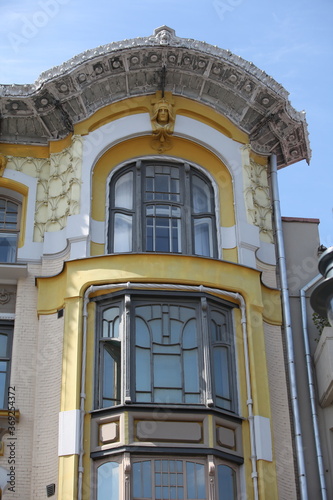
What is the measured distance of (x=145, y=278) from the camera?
19062mm

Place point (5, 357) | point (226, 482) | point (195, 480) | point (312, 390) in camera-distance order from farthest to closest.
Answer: point (5, 357), point (312, 390), point (226, 482), point (195, 480)

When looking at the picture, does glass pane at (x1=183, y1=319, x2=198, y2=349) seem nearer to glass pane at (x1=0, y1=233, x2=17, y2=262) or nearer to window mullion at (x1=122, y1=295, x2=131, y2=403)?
window mullion at (x1=122, y1=295, x2=131, y2=403)

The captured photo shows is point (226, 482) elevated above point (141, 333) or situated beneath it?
situated beneath

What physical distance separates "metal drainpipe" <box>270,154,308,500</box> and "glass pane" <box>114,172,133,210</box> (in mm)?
3449

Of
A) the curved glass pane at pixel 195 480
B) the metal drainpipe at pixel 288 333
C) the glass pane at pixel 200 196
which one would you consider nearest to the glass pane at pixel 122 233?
the glass pane at pixel 200 196

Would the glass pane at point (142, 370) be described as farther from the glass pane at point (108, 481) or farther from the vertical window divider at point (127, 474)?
the glass pane at point (108, 481)

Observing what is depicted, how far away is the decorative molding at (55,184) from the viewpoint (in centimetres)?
2092

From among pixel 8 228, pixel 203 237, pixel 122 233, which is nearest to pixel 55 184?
pixel 8 228

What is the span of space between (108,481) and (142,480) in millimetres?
645

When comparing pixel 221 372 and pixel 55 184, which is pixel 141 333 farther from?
pixel 55 184

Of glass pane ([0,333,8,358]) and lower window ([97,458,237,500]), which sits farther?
glass pane ([0,333,8,358])

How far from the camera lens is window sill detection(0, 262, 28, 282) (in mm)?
20172

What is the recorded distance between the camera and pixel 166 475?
17109mm

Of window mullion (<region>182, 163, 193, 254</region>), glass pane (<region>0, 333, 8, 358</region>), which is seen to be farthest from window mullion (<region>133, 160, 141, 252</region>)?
glass pane (<region>0, 333, 8, 358</region>)
